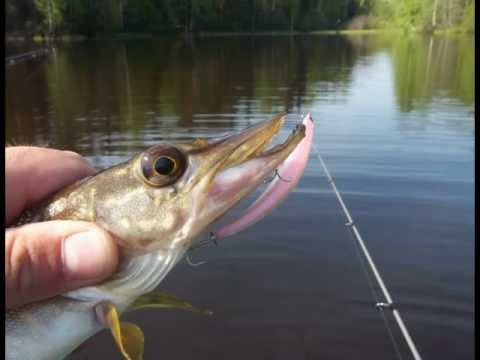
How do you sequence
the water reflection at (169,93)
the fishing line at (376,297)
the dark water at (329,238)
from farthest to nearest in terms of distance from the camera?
1. the water reflection at (169,93)
2. the dark water at (329,238)
3. the fishing line at (376,297)

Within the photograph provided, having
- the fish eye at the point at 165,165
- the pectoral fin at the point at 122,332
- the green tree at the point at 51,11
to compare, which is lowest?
the pectoral fin at the point at 122,332

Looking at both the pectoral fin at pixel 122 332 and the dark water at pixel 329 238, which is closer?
the pectoral fin at pixel 122 332

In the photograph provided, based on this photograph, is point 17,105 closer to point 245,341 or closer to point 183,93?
point 183,93

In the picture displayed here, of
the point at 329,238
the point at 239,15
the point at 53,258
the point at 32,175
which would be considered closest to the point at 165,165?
the point at 53,258

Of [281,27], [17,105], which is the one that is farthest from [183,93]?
[281,27]

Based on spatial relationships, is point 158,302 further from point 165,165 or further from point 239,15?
point 239,15

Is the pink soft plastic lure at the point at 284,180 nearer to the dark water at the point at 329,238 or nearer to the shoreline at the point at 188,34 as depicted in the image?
the dark water at the point at 329,238

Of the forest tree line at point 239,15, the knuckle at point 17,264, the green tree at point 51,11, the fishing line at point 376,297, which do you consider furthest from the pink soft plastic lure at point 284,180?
the green tree at point 51,11
